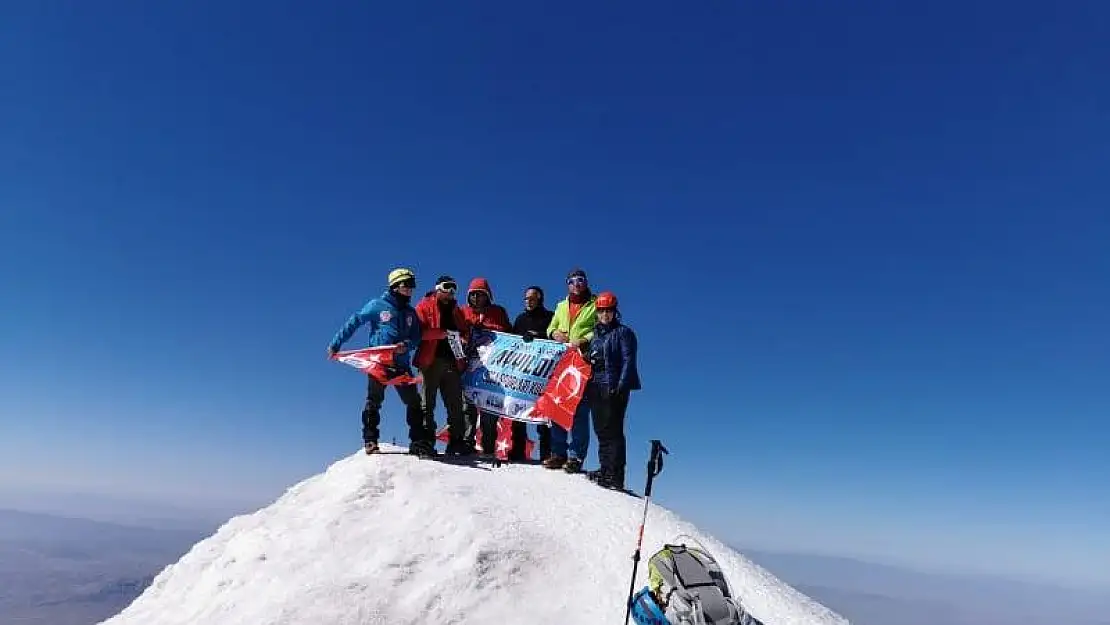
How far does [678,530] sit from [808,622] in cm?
222

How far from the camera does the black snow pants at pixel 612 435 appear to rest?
36.4ft

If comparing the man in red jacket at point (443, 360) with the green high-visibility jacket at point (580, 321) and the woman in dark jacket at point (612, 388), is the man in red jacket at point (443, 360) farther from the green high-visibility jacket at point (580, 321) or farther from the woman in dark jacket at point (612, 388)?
the woman in dark jacket at point (612, 388)

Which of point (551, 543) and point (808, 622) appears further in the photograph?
point (551, 543)

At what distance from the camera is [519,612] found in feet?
23.3

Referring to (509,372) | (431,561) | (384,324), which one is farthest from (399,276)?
(431,561)

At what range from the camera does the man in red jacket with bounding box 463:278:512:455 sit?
44.6 feet

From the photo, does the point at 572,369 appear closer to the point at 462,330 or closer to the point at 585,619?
the point at 462,330

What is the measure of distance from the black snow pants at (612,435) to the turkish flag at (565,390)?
2.98 feet

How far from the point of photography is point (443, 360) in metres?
12.3

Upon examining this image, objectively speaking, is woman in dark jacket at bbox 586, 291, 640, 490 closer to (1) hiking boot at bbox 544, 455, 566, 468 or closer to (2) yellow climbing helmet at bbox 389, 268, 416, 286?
(1) hiking boot at bbox 544, 455, 566, 468

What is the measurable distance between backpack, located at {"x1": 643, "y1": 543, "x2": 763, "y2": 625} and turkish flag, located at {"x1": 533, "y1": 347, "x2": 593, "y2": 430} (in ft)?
17.4

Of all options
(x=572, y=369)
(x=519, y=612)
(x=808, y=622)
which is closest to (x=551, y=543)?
(x=519, y=612)

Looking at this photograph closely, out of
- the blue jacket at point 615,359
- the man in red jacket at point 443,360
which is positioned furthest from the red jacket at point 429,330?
the blue jacket at point 615,359

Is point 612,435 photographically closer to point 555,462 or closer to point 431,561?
point 555,462
